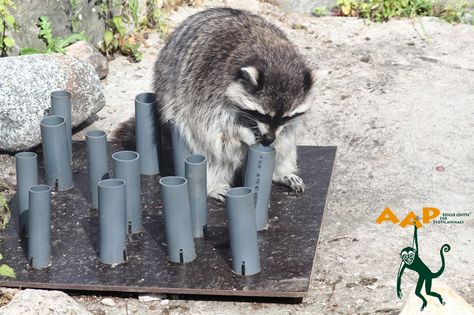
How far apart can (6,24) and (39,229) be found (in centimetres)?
235

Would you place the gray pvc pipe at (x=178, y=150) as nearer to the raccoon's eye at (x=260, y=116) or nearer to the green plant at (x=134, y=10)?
the raccoon's eye at (x=260, y=116)

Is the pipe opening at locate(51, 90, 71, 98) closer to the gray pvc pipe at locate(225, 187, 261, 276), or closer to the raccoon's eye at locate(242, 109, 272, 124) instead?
the raccoon's eye at locate(242, 109, 272, 124)

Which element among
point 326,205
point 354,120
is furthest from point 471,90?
point 326,205

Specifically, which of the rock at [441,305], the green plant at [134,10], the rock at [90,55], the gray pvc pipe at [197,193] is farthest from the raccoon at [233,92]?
the green plant at [134,10]

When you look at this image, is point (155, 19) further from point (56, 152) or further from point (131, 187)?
point (131, 187)

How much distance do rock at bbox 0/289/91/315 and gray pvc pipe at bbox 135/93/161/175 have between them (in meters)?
1.79

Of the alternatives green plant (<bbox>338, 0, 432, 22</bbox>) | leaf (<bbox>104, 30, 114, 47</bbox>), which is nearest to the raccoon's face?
leaf (<bbox>104, 30, 114, 47</bbox>)

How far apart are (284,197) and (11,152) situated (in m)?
1.86

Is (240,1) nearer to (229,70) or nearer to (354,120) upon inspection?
(354,120)

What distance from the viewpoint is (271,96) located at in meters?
5.46

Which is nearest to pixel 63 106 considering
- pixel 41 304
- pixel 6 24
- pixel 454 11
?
pixel 6 24

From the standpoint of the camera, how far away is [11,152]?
638cm

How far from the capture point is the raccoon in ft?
18.0

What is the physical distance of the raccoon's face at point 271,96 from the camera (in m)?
5.45
